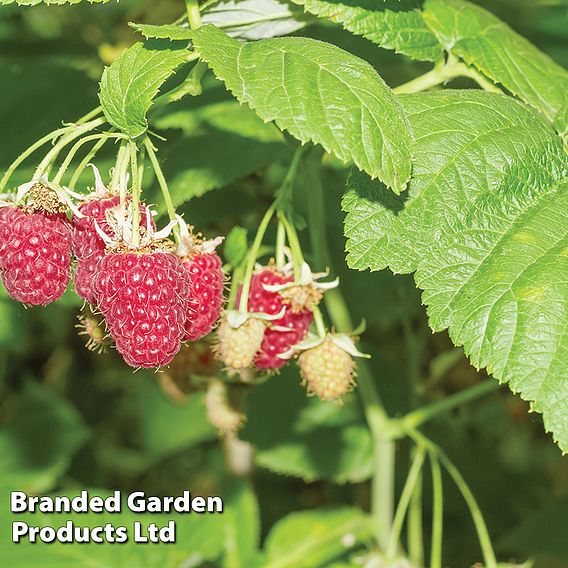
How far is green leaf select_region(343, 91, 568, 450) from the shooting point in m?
1.53

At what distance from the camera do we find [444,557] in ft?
11.5

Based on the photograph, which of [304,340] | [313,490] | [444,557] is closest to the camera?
[304,340]

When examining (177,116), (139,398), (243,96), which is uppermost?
(139,398)

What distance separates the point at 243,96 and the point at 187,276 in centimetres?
32

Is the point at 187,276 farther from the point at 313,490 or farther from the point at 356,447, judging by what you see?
the point at 313,490

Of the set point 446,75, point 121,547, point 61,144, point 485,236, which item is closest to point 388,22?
point 446,75

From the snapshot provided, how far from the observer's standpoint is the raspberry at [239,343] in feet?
5.83

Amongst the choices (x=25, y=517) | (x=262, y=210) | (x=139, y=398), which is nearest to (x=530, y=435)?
(x=139, y=398)

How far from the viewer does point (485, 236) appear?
1.62 metres

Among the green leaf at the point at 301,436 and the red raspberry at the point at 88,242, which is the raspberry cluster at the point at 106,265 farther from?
the green leaf at the point at 301,436

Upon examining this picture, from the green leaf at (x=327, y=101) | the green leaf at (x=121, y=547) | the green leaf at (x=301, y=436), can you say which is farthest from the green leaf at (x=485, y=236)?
the green leaf at (x=121, y=547)

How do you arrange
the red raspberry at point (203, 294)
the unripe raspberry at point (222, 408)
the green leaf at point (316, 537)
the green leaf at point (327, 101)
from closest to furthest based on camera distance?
the green leaf at point (327, 101) → the red raspberry at point (203, 294) → the unripe raspberry at point (222, 408) → the green leaf at point (316, 537)

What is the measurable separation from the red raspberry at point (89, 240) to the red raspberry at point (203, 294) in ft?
0.52

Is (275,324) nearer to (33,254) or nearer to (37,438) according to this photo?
(33,254)
